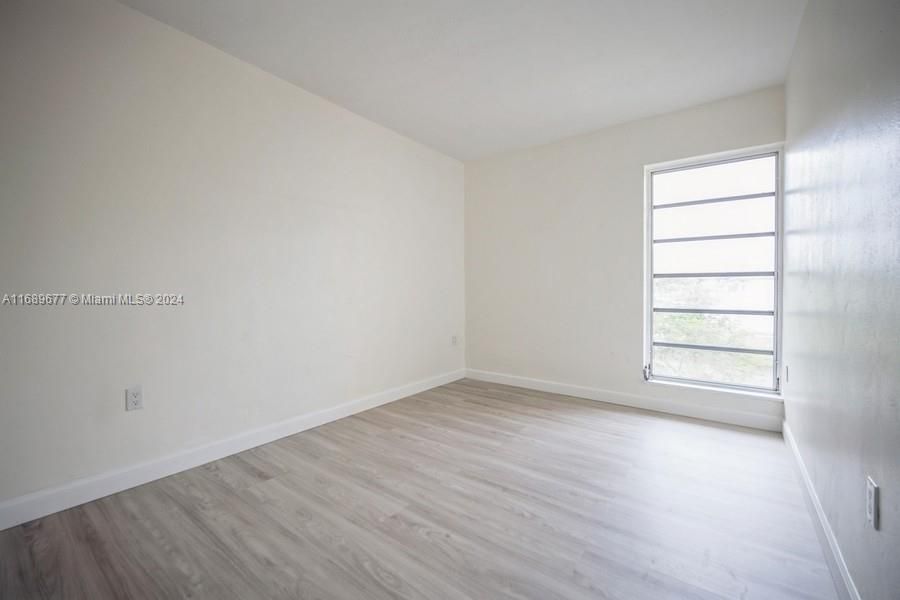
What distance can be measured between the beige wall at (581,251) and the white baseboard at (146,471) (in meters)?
1.99

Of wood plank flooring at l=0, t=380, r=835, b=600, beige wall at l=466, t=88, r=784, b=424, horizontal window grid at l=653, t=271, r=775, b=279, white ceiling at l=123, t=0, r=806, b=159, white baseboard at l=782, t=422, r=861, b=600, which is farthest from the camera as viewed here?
beige wall at l=466, t=88, r=784, b=424

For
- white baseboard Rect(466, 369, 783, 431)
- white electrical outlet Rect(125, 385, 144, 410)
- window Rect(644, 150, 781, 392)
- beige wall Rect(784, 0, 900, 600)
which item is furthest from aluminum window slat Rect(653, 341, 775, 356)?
white electrical outlet Rect(125, 385, 144, 410)

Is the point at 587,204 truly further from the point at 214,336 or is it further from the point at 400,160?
the point at 214,336

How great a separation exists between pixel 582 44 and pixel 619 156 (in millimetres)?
1467

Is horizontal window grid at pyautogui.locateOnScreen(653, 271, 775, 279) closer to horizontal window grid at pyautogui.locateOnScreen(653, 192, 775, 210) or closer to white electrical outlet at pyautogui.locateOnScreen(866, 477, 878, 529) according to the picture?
horizontal window grid at pyautogui.locateOnScreen(653, 192, 775, 210)

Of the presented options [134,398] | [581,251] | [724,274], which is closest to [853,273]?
[724,274]

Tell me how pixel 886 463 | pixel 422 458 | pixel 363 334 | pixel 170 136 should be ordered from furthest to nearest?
pixel 363 334, pixel 422 458, pixel 170 136, pixel 886 463

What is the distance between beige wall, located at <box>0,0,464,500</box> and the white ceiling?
0.33 metres

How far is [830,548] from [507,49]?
3042 millimetres

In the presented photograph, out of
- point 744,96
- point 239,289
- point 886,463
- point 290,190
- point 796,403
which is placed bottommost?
point 796,403

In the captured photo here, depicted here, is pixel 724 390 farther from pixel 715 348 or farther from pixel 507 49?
Result: pixel 507 49

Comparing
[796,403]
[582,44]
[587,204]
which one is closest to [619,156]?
[587,204]

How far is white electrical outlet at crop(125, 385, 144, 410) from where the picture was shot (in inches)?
86.1

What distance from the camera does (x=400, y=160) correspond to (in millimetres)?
3971
